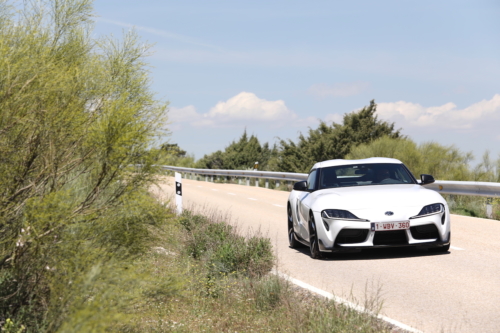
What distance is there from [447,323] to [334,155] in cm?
4397

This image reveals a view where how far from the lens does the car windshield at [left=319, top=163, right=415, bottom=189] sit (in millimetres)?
11914

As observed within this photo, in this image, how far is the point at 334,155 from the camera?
5072 cm

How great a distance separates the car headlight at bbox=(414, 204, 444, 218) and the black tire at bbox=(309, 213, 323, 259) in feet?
5.19

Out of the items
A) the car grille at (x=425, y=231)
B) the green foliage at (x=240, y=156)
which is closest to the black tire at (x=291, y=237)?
the car grille at (x=425, y=231)

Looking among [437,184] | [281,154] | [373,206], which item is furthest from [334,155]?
[373,206]

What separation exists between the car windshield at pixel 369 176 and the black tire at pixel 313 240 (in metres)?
1.01

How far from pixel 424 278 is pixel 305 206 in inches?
102

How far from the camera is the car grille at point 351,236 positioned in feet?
33.7

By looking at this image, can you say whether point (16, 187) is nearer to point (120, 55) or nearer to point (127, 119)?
point (127, 119)

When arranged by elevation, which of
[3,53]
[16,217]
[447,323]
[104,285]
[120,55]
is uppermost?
[120,55]

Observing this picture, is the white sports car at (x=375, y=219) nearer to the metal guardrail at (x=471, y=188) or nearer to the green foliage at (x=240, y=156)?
the metal guardrail at (x=471, y=188)

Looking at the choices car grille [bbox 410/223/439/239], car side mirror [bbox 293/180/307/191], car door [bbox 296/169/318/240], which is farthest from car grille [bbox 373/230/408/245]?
car side mirror [bbox 293/180/307/191]

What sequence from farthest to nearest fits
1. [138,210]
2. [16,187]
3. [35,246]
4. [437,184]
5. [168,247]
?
[437,184], [168,247], [138,210], [16,187], [35,246]

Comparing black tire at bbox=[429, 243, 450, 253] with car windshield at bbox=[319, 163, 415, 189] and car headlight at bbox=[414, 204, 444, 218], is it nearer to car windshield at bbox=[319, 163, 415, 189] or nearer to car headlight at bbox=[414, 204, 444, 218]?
car headlight at bbox=[414, 204, 444, 218]
